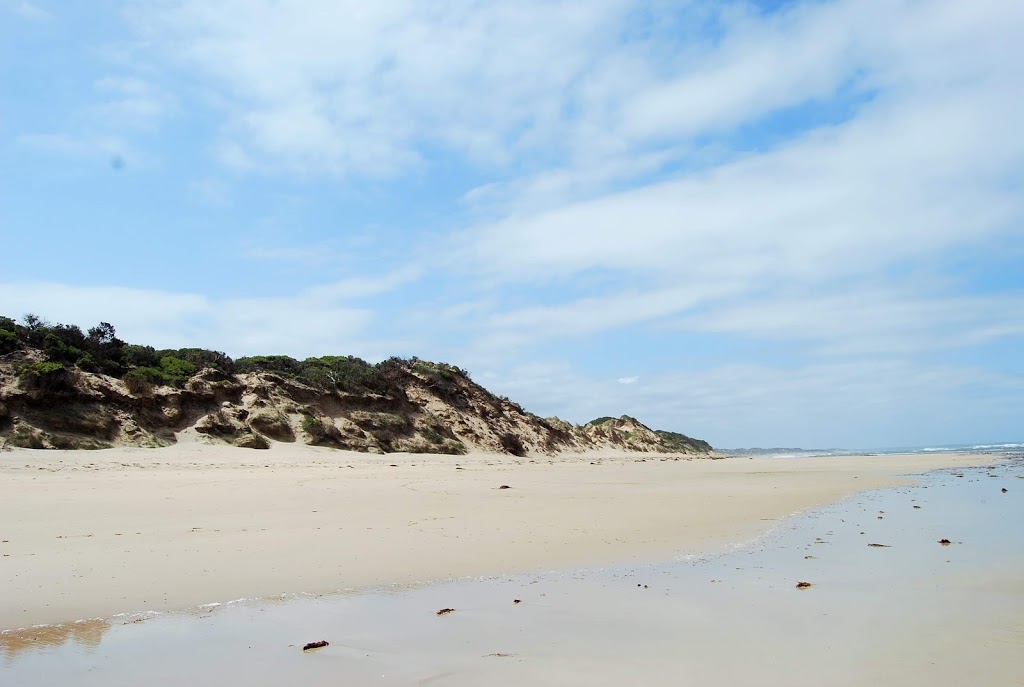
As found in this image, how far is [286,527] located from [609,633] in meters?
5.27

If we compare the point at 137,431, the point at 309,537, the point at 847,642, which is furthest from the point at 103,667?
the point at 137,431

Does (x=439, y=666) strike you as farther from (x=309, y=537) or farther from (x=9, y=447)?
(x=9, y=447)

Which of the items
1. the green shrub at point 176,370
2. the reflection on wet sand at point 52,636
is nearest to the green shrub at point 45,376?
the green shrub at point 176,370

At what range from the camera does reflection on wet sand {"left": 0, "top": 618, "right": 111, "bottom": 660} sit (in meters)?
4.28

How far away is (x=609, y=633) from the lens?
470 cm

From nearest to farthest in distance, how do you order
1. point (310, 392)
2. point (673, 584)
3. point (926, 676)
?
point (926, 676) → point (673, 584) → point (310, 392)

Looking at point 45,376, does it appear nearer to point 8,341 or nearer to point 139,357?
point 8,341

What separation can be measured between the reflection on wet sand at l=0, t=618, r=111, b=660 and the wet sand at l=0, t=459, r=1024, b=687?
2cm

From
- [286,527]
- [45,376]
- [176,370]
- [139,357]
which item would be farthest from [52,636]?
[139,357]

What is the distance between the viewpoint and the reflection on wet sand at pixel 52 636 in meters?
4.28

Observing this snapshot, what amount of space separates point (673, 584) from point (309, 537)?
4.31 meters

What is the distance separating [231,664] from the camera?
13.3ft

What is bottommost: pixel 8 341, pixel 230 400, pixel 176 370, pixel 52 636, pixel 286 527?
pixel 52 636

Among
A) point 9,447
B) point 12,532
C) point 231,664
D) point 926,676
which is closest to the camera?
point 926,676
